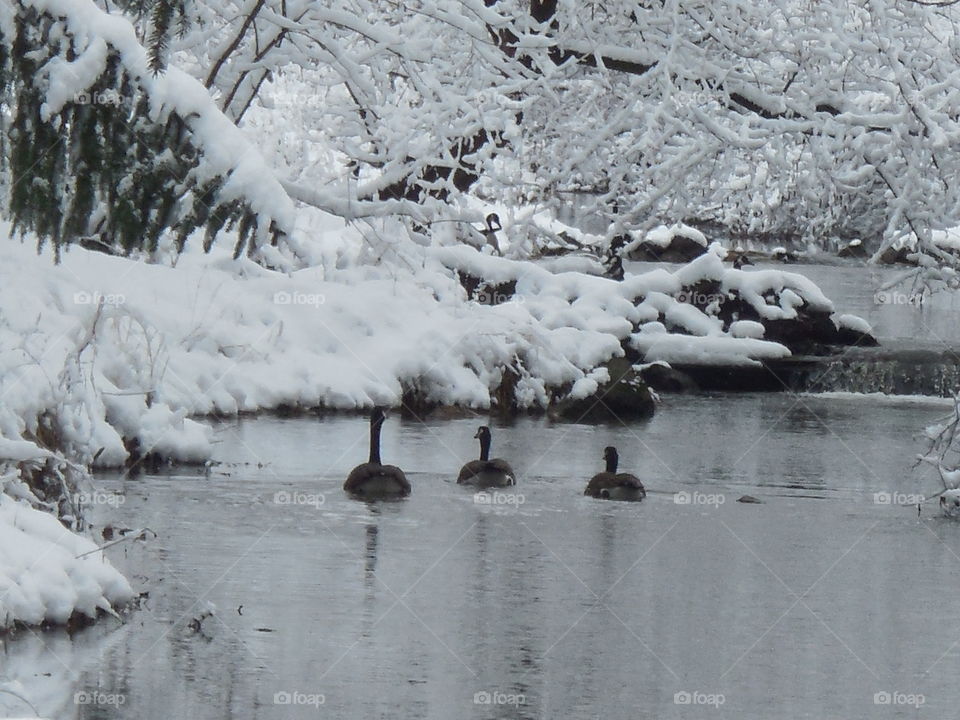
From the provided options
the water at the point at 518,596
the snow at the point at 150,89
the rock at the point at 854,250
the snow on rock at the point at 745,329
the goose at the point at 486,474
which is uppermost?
the rock at the point at 854,250

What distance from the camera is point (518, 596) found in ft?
35.2

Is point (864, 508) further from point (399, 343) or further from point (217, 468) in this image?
point (399, 343)

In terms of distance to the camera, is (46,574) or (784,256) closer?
(46,574)

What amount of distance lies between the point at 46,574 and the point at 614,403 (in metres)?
12.4

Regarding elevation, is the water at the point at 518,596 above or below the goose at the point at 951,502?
below

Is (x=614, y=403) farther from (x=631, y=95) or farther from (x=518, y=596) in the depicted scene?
(x=518, y=596)

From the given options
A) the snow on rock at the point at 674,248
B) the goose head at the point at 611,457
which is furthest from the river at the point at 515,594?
the snow on rock at the point at 674,248

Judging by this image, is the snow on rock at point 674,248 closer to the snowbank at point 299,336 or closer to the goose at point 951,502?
the snowbank at point 299,336

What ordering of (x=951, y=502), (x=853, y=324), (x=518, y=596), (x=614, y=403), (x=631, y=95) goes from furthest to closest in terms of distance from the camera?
(x=853, y=324) < (x=614, y=403) < (x=631, y=95) < (x=951, y=502) < (x=518, y=596)

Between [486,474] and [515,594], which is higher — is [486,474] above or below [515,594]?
above

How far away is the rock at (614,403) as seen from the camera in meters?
20.5

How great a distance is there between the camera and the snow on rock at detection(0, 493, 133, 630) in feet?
29.2

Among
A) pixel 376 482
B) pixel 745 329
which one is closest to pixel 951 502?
pixel 376 482

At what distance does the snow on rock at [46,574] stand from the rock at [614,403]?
11195mm
